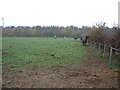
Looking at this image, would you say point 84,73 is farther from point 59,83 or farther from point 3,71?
point 3,71

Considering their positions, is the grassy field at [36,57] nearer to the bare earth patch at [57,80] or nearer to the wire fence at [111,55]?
the bare earth patch at [57,80]

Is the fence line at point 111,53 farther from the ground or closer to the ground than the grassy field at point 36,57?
farther from the ground

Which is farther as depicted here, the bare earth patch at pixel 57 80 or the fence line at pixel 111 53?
the fence line at pixel 111 53

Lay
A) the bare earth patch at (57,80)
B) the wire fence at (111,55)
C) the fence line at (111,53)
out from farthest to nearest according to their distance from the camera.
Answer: the fence line at (111,53) → the wire fence at (111,55) → the bare earth patch at (57,80)

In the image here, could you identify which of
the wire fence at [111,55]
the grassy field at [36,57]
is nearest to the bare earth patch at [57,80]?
the grassy field at [36,57]

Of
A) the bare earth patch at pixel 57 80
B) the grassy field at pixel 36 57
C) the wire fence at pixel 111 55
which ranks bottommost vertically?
the bare earth patch at pixel 57 80

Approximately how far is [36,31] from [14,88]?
4951 inches

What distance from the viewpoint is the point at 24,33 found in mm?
130500

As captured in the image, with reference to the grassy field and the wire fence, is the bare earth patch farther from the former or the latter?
the wire fence

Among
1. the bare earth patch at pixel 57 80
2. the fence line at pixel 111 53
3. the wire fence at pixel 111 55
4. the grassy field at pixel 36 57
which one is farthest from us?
the fence line at pixel 111 53

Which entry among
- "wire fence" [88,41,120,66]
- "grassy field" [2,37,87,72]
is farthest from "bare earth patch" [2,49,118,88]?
"wire fence" [88,41,120,66]

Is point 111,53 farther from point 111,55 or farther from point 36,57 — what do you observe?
point 36,57

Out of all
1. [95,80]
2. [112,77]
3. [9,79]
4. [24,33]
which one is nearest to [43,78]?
[9,79]

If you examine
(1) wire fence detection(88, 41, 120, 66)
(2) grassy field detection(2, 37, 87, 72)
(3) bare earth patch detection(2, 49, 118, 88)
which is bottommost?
(3) bare earth patch detection(2, 49, 118, 88)
